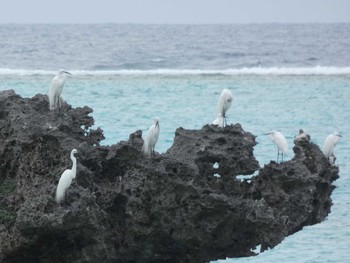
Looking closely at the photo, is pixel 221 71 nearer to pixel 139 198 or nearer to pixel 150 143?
pixel 150 143

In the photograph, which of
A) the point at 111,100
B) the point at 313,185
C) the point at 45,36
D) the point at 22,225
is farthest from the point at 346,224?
→ the point at 45,36

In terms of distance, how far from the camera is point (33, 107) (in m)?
10.2

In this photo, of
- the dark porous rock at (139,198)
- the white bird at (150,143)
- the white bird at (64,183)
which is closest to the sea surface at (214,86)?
the dark porous rock at (139,198)

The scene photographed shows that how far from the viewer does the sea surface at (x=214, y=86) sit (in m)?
16.0

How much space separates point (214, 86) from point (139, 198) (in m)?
21.3

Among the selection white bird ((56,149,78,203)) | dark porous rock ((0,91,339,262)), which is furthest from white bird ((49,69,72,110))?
white bird ((56,149,78,203))

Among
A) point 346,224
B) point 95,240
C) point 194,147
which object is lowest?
point 346,224

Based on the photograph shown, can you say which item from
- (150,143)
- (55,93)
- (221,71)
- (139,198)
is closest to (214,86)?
(221,71)

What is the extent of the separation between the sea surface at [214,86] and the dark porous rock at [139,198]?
9.34ft

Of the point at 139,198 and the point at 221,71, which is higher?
the point at 139,198

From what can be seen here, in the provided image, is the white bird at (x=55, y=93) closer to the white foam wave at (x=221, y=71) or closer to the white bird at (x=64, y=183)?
the white bird at (x=64, y=183)

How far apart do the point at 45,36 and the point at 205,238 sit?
50.7 metres

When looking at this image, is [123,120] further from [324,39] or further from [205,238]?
[324,39]

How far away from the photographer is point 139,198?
8812mm
